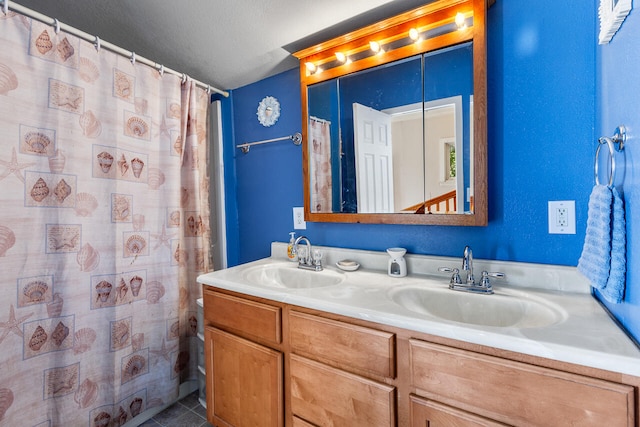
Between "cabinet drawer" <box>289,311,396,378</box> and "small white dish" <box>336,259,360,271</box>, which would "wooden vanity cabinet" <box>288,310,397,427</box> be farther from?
"small white dish" <box>336,259,360,271</box>

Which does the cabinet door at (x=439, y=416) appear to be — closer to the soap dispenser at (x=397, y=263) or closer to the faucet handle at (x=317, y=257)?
the soap dispenser at (x=397, y=263)

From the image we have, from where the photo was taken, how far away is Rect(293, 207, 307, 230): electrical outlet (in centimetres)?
185

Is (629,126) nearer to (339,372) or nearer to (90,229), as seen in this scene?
(339,372)

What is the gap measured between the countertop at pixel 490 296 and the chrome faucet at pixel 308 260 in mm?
79

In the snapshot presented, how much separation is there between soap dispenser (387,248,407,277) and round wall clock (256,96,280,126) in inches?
44.7

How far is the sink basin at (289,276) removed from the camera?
4.93 feet

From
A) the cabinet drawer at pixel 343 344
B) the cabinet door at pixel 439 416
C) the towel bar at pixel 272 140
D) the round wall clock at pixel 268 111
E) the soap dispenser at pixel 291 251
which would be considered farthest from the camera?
the round wall clock at pixel 268 111

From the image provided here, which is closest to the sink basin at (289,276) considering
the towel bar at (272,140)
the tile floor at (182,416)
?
the towel bar at (272,140)

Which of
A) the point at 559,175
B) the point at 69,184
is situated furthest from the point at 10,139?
the point at 559,175

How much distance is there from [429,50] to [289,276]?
1273 millimetres

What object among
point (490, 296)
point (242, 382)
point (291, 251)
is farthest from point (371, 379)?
point (291, 251)

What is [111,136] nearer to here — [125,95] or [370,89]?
[125,95]

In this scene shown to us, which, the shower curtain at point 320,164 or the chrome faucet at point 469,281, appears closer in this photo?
the chrome faucet at point 469,281

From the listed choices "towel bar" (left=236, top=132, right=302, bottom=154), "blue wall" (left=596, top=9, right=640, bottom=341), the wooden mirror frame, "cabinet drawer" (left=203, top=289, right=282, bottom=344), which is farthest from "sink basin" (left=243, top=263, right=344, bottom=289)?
"blue wall" (left=596, top=9, right=640, bottom=341)
